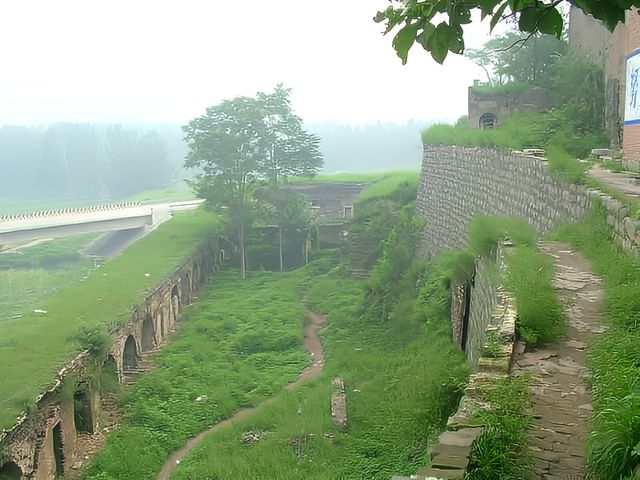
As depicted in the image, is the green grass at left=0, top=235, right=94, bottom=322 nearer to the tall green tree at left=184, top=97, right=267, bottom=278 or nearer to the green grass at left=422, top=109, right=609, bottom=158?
the tall green tree at left=184, top=97, right=267, bottom=278

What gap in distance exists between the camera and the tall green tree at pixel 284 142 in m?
30.7

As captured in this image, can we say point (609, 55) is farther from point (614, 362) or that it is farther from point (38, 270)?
point (38, 270)

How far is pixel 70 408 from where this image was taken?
42.5 ft

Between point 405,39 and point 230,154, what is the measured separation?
26.6 m

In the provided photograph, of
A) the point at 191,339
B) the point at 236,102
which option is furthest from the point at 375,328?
the point at 236,102

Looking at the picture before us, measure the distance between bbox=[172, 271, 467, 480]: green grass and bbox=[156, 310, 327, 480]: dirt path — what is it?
0.44 meters

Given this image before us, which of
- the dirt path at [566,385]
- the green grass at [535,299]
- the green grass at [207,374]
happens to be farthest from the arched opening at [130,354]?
the dirt path at [566,385]

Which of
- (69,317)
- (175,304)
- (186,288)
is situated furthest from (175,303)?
(69,317)

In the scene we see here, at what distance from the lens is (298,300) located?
25.3 metres

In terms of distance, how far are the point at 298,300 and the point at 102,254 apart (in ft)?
69.3

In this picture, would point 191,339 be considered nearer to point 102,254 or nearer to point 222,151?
point 222,151

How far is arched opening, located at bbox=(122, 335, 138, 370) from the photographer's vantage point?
17.5m

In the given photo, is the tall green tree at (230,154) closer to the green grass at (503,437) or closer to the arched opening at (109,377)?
the arched opening at (109,377)

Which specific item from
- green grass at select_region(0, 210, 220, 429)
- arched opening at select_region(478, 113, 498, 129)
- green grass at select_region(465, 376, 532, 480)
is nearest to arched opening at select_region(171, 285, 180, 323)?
green grass at select_region(0, 210, 220, 429)
